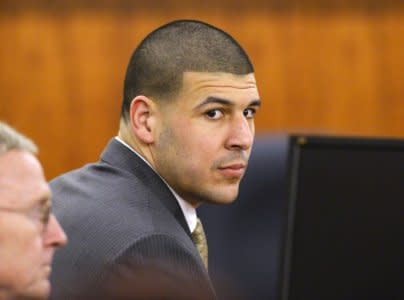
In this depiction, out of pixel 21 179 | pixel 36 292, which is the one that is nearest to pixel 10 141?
pixel 21 179

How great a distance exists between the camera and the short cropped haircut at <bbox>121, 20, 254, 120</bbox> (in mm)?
1538

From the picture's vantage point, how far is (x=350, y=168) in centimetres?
104

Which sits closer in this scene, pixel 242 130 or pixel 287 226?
pixel 287 226

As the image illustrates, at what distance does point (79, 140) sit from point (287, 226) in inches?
113

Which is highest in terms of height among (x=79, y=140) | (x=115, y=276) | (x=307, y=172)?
(x=307, y=172)

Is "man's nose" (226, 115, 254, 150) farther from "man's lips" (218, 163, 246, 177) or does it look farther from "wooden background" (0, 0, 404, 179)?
"wooden background" (0, 0, 404, 179)

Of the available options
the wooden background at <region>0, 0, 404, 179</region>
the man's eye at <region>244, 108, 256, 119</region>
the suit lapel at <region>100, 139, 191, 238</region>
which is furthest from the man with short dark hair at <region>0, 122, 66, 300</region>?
the wooden background at <region>0, 0, 404, 179</region>

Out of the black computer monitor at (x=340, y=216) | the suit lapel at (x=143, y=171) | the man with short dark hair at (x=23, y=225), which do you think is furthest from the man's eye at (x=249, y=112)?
the man with short dark hair at (x=23, y=225)

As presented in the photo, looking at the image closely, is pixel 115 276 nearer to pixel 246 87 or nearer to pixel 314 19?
pixel 246 87

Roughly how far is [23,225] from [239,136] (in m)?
0.68

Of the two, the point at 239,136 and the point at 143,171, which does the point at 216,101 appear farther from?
the point at 143,171

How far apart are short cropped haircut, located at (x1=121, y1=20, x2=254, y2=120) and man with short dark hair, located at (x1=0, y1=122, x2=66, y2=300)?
619mm

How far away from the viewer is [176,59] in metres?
1.55

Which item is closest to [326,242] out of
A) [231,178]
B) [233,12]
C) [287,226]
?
[287,226]
